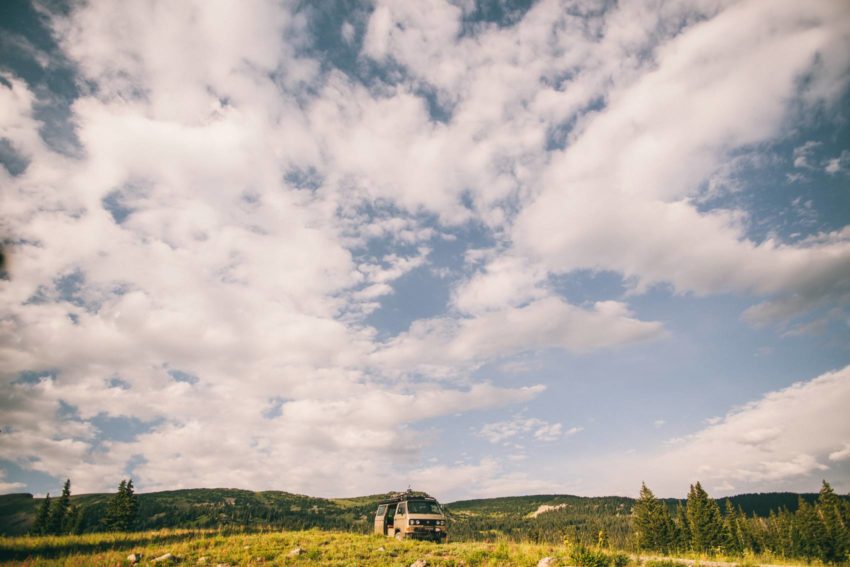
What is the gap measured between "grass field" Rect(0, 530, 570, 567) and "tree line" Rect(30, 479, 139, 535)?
65385 mm

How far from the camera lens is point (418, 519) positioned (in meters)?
21.4

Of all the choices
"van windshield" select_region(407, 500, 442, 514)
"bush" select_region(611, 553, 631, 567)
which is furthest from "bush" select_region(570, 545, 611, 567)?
"van windshield" select_region(407, 500, 442, 514)

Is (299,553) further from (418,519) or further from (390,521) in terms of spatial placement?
(390,521)

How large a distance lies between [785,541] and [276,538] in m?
107

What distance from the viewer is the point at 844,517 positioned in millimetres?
76938

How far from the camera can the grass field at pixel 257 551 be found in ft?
45.1

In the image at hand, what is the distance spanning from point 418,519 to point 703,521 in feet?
247

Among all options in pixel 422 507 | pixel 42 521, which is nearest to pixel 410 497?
pixel 422 507

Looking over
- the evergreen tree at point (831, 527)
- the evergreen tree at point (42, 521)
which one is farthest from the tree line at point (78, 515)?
the evergreen tree at point (831, 527)

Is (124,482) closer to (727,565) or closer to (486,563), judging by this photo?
(486,563)

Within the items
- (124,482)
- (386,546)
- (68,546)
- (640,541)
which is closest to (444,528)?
(386,546)

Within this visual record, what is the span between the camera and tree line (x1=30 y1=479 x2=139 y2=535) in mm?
68375

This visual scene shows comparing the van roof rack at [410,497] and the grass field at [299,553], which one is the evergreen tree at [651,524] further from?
the grass field at [299,553]

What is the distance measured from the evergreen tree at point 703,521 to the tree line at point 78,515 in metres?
95.7
